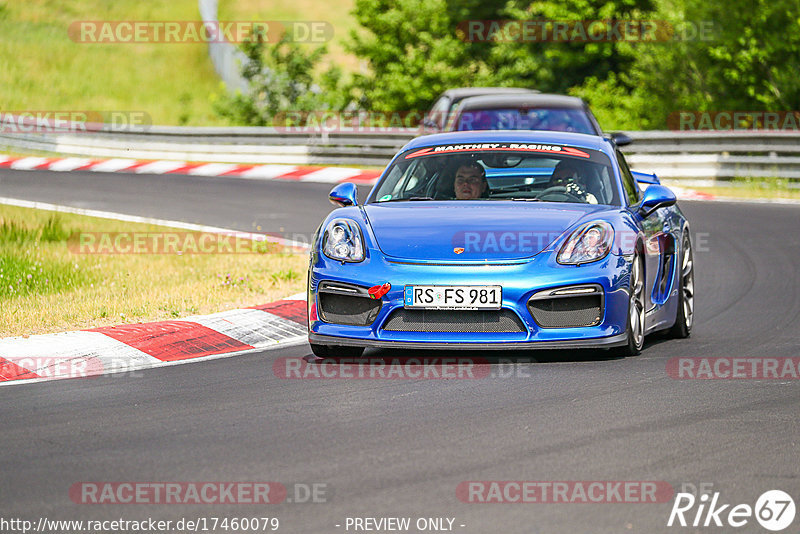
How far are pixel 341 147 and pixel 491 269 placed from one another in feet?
62.2

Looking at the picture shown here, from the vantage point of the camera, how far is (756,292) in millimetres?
10547

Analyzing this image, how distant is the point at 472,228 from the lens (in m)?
7.38

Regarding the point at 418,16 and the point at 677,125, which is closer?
the point at 677,125

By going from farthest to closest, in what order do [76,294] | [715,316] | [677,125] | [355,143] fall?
[677,125], [355,143], [76,294], [715,316]

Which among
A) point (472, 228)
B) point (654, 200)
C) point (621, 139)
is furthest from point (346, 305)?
point (621, 139)

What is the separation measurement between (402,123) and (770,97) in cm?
1354

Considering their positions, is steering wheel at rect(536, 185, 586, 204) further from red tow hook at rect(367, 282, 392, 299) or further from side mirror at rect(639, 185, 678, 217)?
red tow hook at rect(367, 282, 392, 299)

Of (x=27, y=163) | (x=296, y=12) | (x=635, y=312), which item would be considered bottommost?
(x=27, y=163)

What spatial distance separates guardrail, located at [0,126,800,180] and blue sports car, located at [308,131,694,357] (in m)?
12.7

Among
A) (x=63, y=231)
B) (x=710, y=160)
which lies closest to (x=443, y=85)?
(x=710, y=160)

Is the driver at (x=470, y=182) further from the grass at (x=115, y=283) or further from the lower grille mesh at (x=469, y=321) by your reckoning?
the grass at (x=115, y=283)

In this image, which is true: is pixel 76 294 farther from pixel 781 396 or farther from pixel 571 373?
pixel 781 396

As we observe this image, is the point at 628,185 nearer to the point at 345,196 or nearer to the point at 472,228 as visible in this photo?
the point at 472,228

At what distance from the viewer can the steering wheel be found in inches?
319
